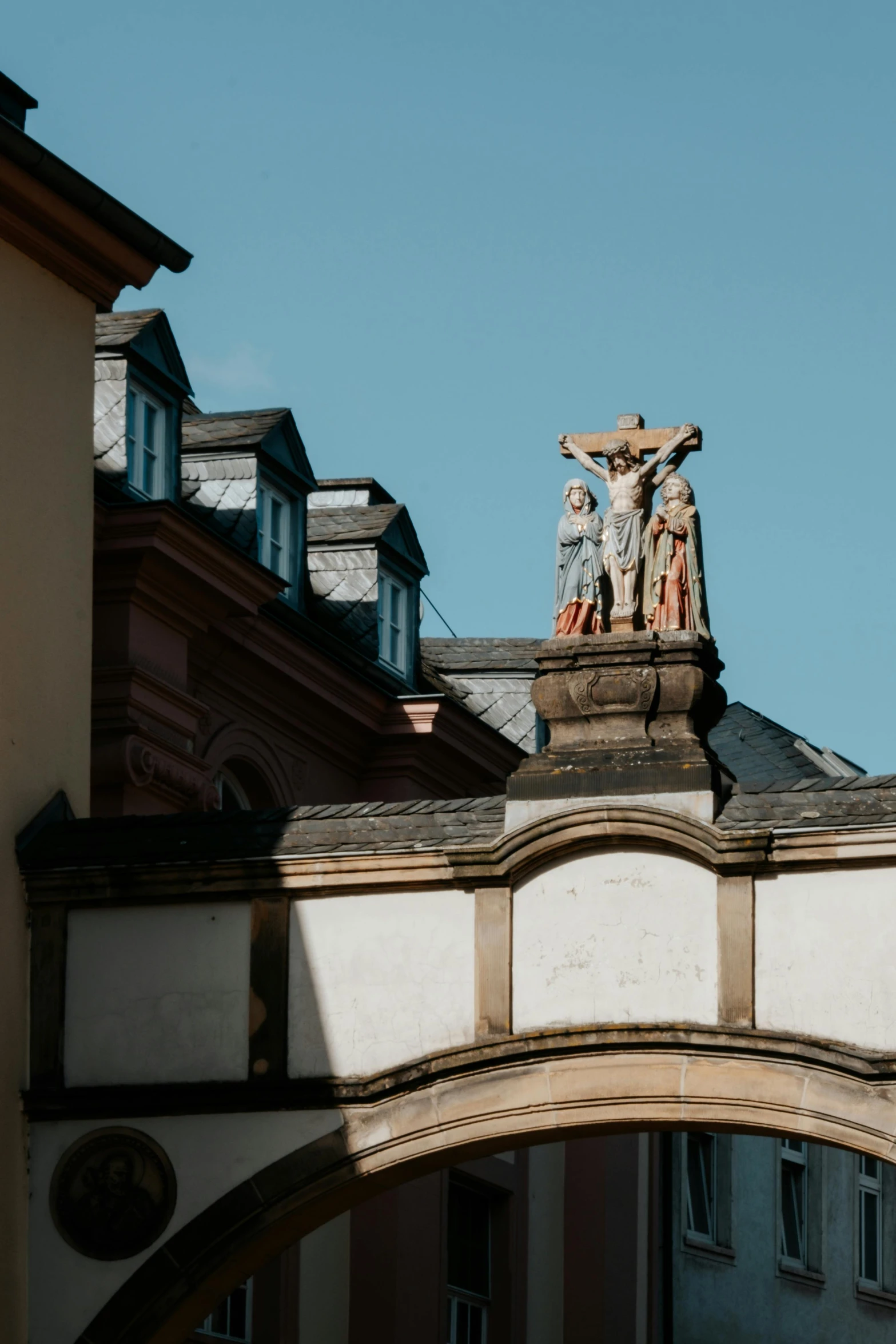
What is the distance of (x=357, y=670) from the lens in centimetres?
2289

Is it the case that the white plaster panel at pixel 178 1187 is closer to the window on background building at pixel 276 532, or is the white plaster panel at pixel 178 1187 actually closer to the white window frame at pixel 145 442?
the white window frame at pixel 145 442

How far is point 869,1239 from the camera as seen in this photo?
30.6m

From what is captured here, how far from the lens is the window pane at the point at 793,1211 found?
29.3m

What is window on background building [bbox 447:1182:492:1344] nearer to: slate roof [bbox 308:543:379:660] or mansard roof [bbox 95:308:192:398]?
slate roof [bbox 308:543:379:660]

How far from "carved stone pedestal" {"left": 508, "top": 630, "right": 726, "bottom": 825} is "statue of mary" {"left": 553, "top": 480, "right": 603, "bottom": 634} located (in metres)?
0.18

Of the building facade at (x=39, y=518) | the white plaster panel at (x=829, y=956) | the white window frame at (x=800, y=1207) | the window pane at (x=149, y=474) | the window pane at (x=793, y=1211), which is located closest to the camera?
the white plaster panel at (x=829, y=956)

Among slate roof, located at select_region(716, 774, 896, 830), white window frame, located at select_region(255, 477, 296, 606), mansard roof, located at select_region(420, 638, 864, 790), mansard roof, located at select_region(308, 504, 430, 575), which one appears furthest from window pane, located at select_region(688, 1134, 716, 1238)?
slate roof, located at select_region(716, 774, 896, 830)

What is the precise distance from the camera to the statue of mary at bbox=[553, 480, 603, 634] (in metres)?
15.2

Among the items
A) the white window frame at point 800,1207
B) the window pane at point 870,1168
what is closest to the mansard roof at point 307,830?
the white window frame at point 800,1207

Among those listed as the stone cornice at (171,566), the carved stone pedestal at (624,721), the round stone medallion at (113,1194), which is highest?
the stone cornice at (171,566)

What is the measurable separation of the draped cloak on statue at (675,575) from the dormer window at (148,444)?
19.0ft

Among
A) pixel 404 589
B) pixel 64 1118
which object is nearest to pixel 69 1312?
pixel 64 1118

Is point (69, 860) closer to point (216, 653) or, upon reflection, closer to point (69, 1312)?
point (69, 1312)

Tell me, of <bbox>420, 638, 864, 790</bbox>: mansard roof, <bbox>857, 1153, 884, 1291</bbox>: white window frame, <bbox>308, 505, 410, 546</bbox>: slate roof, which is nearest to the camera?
<bbox>308, 505, 410, 546</bbox>: slate roof
